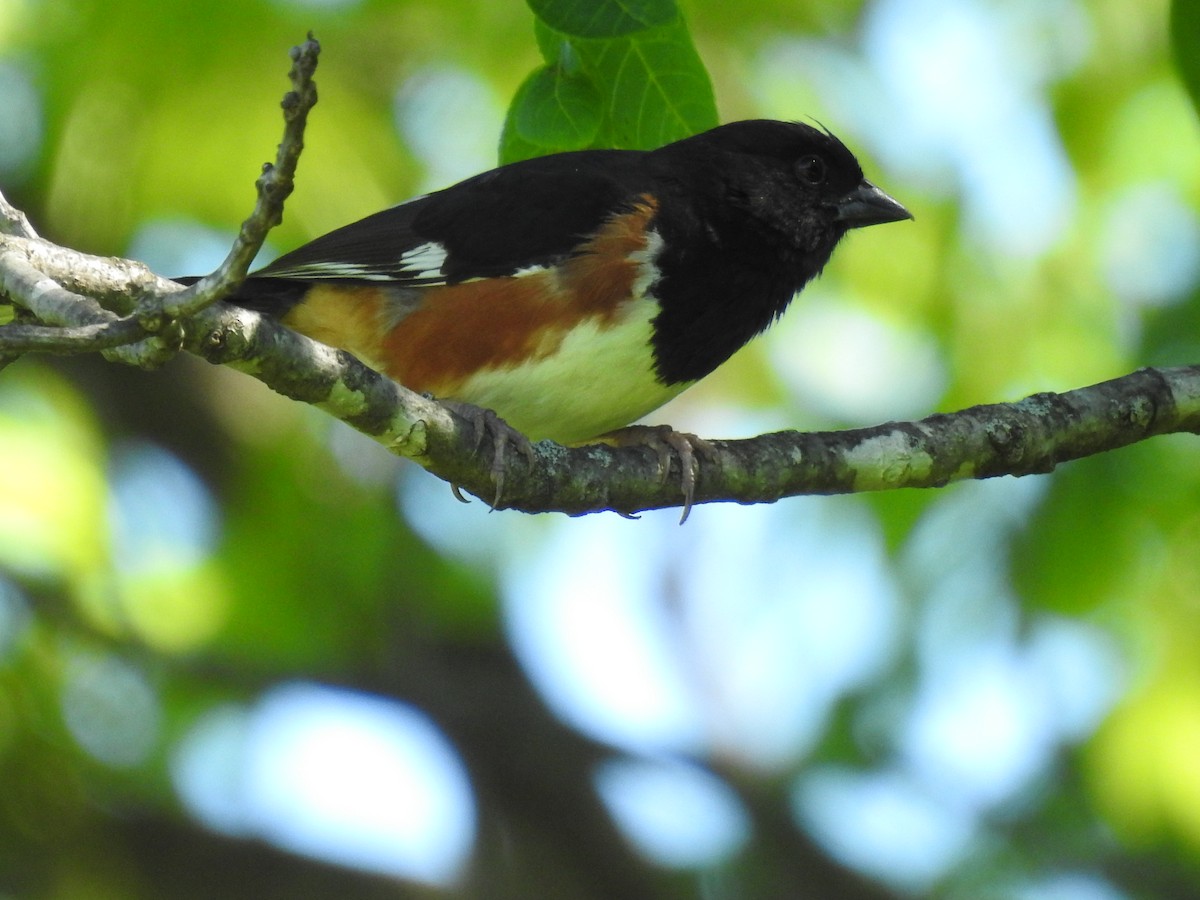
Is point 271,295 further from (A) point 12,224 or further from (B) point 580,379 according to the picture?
(A) point 12,224

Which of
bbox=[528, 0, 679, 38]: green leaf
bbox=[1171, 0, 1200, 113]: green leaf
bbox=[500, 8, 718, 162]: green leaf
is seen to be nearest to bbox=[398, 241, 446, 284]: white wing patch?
bbox=[500, 8, 718, 162]: green leaf

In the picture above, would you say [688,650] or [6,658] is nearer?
[6,658]

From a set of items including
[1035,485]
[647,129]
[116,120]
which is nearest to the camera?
[647,129]

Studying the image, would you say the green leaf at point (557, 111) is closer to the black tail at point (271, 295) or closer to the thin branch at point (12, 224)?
the thin branch at point (12, 224)

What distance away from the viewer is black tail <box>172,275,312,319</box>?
367 centimetres

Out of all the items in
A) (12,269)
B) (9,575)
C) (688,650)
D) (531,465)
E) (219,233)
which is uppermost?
(219,233)

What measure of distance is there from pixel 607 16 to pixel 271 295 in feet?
5.82

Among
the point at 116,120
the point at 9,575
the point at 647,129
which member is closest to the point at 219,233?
the point at 116,120

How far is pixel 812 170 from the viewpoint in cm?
411

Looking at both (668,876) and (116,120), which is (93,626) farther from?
(668,876)

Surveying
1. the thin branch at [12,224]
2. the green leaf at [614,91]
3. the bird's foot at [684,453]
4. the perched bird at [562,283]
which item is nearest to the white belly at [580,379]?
the perched bird at [562,283]

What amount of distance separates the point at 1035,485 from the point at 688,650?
100 inches

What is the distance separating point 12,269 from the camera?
2244mm

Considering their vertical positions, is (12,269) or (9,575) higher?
(9,575)
